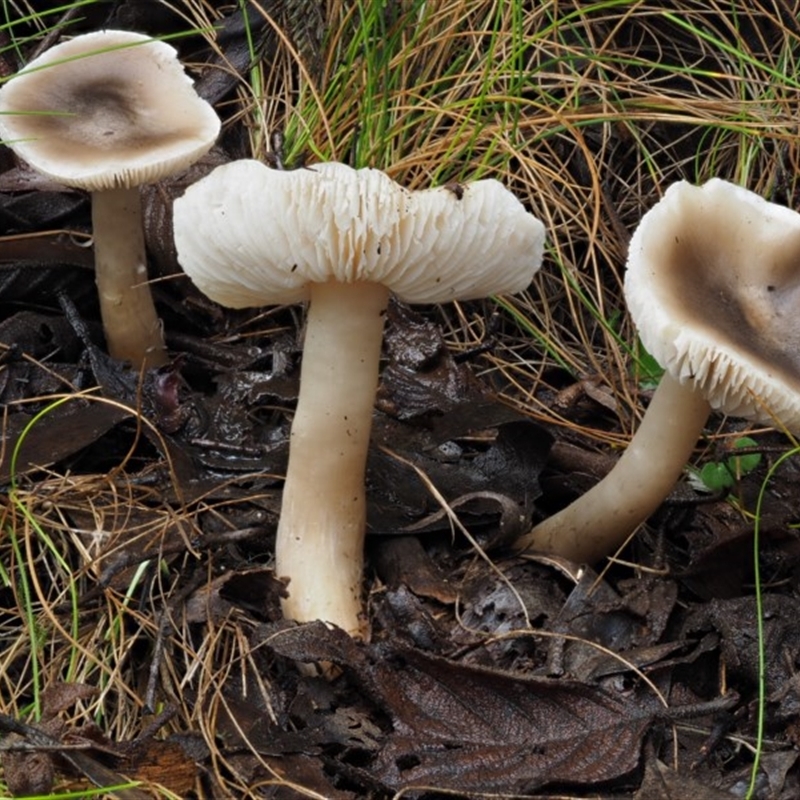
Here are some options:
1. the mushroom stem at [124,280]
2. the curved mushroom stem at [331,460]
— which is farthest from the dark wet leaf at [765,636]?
the mushroom stem at [124,280]

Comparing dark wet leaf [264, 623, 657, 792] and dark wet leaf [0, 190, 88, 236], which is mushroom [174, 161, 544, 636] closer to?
dark wet leaf [264, 623, 657, 792]

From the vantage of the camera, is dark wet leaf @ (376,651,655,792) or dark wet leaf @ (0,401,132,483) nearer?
dark wet leaf @ (376,651,655,792)

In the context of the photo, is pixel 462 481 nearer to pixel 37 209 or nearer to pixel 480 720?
pixel 480 720

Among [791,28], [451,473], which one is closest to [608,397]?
[451,473]

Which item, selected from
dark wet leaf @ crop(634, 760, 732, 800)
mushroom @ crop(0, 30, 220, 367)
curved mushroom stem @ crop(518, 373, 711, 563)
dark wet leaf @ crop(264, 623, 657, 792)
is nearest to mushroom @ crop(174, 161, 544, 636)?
dark wet leaf @ crop(264, 623, 657, 792)

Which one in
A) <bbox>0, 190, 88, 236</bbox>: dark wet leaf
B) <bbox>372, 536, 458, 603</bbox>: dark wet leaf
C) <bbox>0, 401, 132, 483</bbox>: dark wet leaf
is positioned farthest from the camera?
<bbox>0, 190, 88, 236</bbox>: dark wet leaf

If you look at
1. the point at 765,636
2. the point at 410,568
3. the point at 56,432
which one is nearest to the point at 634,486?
the point at 765,636

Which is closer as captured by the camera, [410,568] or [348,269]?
[348,269]
